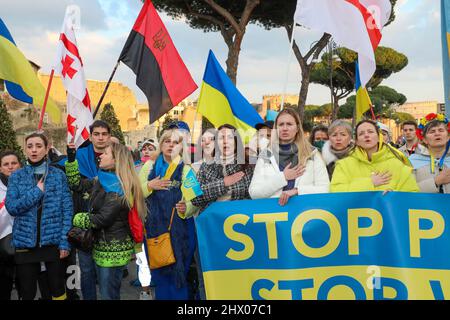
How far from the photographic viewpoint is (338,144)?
4301 mm

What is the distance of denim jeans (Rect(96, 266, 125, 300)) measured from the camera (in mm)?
3877

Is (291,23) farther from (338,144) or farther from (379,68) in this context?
(379,68)

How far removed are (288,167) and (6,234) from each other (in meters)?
2.49

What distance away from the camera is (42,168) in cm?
406

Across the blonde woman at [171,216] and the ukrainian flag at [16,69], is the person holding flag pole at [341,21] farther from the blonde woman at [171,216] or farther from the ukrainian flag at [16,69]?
the ukrainian flag at [16,69]

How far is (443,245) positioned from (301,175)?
1.08 meters

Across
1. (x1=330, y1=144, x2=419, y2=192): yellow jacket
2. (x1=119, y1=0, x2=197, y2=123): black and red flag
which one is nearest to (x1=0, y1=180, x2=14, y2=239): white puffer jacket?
(x1=119, y1=0, x2=197, y2=123): black and red flag

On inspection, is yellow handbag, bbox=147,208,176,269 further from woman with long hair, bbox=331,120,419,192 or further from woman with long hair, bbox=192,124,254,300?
woman with long hair, bbox=331,120,419,192

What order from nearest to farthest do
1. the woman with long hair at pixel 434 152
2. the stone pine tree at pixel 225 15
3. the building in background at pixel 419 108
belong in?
the woman with long hair at pixel 434 152
the stone pine tree at pixel 225 15
the building in background at pixel 419 108

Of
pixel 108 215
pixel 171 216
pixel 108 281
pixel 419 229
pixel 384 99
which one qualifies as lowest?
pixel 108 281

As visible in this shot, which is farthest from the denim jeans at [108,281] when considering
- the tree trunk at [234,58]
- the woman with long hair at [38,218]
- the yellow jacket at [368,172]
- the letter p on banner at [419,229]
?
the tree trunk at [234,58]

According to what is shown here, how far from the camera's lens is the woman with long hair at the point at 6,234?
4227mm

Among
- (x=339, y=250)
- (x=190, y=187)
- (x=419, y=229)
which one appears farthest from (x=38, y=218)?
(x=419, y=229)
